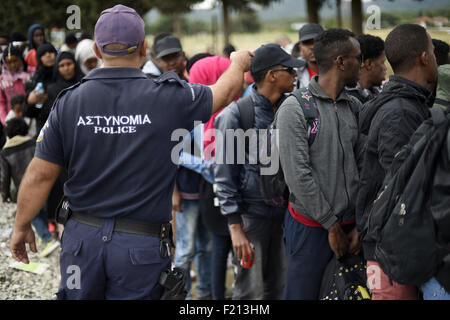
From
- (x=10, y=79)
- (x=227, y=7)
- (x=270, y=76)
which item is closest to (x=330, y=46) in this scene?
(x=270, y=76)

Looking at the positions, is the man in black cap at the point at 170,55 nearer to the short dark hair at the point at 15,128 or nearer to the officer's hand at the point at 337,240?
the short dark hair at the point at 15,128

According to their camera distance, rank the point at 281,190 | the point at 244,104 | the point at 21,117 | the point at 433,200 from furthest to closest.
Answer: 1. the point at 21,117
2. the point at 244,104
3. the point at 281,190
4. the point at 433,200

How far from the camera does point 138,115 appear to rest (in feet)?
8.38

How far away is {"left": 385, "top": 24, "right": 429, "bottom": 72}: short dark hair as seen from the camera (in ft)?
9.26

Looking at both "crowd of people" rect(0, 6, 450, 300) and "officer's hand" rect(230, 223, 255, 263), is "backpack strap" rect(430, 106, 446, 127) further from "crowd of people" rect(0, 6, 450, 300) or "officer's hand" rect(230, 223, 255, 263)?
"officer's hand" rect(230, 223, 255, 263)

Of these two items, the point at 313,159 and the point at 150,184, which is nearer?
the point at 150,184

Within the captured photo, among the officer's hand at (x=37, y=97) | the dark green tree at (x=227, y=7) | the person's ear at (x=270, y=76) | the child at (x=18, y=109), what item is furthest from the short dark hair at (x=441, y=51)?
the dark green tree at (x=227, y=7)

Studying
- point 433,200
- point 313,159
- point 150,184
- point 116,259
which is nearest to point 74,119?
point 150,184

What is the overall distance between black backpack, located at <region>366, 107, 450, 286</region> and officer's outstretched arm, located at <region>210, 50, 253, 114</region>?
3.19 ft

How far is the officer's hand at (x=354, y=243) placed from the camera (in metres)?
3.30

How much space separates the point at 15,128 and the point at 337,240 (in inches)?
166

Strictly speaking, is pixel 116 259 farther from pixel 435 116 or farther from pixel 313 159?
pixel 435 116

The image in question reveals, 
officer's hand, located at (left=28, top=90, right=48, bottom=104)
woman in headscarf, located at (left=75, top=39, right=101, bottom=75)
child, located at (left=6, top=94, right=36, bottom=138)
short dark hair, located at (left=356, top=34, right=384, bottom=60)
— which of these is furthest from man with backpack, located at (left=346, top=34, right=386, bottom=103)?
child, located at (left=6, top=94, right=36, bottom=138)

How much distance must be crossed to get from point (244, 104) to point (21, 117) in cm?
371
